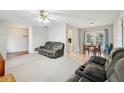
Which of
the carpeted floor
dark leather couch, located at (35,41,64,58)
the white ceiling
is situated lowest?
the carpeted floor

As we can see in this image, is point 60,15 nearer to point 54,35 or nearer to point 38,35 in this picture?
point 54,35

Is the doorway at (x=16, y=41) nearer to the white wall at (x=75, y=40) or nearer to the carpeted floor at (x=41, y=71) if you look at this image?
the carpeted floor at (x=41, y=71)

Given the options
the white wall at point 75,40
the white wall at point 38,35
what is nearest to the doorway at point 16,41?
the white wall at point 38,35

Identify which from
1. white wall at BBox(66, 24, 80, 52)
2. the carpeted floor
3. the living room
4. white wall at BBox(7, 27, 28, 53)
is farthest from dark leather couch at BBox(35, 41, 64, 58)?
white wall at BBox(7, 27, 28, 53)

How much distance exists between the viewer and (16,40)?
7.04 meters

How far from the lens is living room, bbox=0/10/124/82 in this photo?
3.61 m

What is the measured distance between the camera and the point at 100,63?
7.49ft

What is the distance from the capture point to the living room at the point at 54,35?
3612mm

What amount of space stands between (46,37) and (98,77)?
2.60 m

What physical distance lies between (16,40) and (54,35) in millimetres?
Result: 3933

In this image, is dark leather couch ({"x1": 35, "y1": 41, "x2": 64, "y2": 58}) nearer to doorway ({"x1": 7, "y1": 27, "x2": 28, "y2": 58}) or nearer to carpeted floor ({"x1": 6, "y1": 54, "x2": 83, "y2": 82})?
carpeted floor ({"x1": 6, "y1": 54, "x2": 83, "y2": 82})
